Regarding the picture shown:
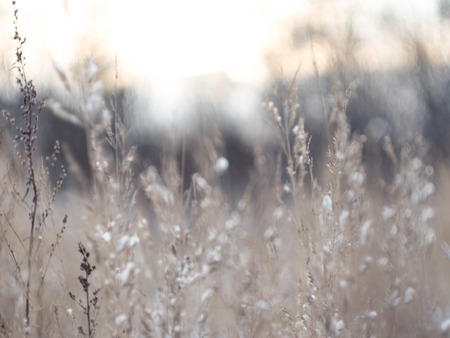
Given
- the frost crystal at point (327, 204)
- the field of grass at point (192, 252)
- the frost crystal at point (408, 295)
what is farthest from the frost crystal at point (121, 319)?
the frost crystal at point (408, 295)

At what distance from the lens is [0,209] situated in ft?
7.97

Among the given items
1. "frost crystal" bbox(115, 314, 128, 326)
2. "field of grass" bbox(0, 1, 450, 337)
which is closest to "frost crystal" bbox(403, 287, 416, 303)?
"field of grass" bbox(0, 1, 450, 337)

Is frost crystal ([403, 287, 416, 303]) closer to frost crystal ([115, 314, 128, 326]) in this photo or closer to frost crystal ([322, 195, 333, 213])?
frost crystal ([322, 195, 333, 213])

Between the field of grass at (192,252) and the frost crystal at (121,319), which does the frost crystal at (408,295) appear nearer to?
the field of grass at (192,252)

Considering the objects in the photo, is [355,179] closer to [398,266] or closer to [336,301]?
[398,266]

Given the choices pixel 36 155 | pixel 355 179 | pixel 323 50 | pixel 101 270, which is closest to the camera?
pixel 101 270

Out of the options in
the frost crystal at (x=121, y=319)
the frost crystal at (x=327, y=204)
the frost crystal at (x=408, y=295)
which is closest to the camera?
the frost crystal at (x=121, y=319)

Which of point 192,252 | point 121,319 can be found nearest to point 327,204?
point 192,252

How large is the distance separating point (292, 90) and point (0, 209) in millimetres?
1104

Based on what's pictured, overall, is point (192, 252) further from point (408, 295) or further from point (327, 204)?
point (408, 295)

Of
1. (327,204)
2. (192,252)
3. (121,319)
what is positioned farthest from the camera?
(192,252)

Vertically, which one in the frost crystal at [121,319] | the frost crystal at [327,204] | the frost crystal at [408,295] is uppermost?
the frost crystal at [327,204]

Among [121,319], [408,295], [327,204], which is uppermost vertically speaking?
[327,204]

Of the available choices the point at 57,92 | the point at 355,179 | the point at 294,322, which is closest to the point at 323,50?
the point at 355,179
